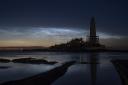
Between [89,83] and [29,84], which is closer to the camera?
[29,84]

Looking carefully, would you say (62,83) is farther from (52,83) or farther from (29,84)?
(29,84)

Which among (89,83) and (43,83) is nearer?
(43,83)

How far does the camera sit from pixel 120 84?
26.2m

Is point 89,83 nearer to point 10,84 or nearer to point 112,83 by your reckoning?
point 112,83

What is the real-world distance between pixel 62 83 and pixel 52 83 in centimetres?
109

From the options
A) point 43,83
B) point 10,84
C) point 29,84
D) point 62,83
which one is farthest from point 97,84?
point 10,84

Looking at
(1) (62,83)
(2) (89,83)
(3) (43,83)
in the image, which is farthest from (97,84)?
(3) (43,83)

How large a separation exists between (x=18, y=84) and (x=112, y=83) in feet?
34.2

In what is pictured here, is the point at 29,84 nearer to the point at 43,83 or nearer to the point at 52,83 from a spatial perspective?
the point at 43,83

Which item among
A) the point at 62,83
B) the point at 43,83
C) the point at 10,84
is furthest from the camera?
the point at 62,83

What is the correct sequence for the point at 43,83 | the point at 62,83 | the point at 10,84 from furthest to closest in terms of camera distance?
1. the point at 62,83
2. the point at 43,83
3. the point at 10,84

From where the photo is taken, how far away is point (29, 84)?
906 inches

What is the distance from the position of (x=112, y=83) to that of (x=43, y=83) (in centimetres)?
760

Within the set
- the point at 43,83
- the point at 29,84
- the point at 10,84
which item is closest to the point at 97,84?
the point at 43,83
